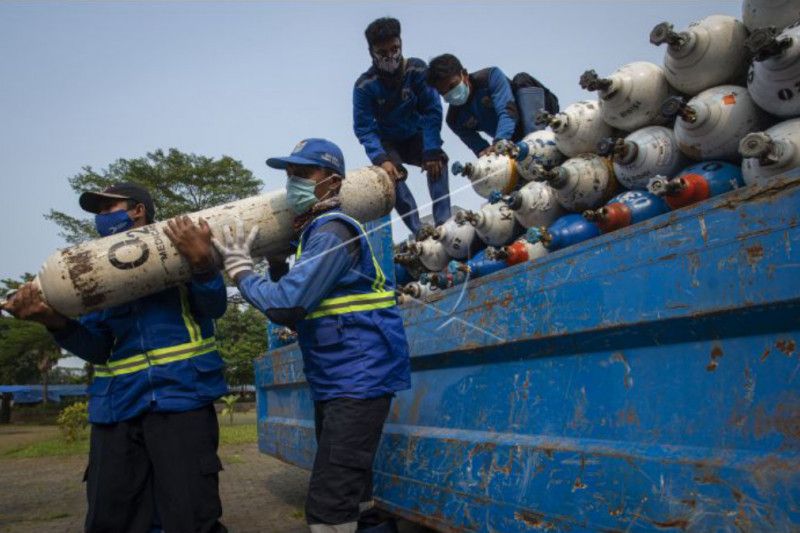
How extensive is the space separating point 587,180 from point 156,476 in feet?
6.21

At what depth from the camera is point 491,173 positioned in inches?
104

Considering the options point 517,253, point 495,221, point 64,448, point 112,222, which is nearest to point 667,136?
point 517,253

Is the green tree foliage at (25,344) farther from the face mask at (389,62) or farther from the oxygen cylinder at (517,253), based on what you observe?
the oxygen cylinder at (517,253)

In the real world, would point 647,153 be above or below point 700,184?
above

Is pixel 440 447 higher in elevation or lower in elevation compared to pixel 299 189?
lower

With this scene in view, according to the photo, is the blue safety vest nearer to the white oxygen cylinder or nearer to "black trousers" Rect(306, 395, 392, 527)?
"black trousers" Rect(306, 395, 392, 527)

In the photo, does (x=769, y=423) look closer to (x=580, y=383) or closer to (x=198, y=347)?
(x=580, y=383)

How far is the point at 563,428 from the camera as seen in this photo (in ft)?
5.23

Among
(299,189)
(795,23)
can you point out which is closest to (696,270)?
(795,23)

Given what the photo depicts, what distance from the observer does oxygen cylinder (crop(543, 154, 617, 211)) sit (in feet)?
6.84

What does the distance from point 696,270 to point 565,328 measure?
41 centimetres

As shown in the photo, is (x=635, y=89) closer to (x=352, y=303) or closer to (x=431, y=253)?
(x=352, y=303)

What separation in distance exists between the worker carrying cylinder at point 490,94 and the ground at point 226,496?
246 cm

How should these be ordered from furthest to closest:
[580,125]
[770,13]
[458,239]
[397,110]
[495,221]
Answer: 1. [397,110]
2. [458,239]
3. [495,221]
4. [580,125]
5. [770,13]
